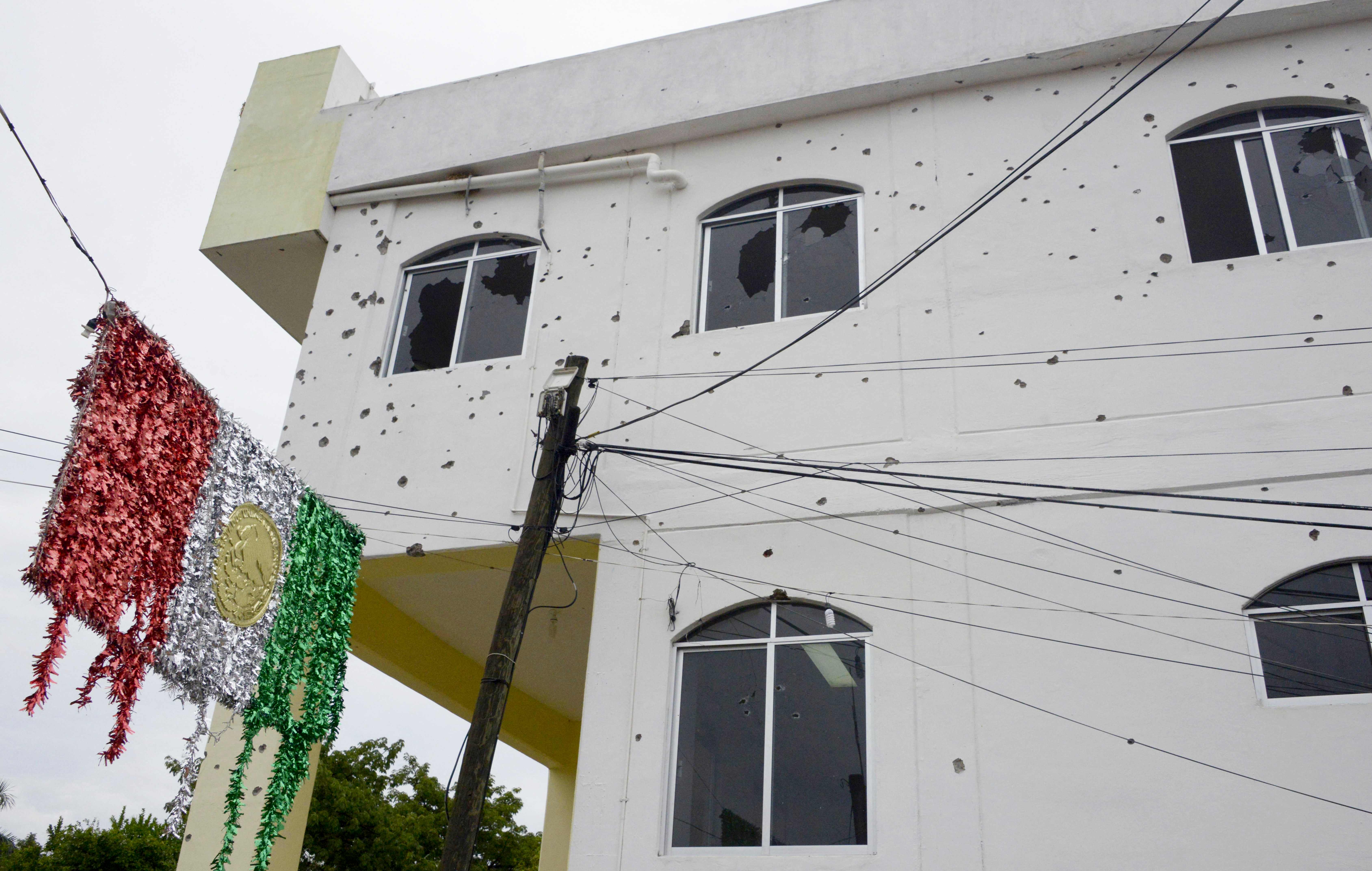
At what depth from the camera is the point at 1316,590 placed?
809 centimetres

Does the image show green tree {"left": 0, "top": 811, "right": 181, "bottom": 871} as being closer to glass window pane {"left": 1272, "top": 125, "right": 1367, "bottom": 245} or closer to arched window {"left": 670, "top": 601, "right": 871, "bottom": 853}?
arched window {"left": 670, "top": 601, "right": 871, "bottom": 853}

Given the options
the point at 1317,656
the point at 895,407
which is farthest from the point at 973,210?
the point at 1317,656

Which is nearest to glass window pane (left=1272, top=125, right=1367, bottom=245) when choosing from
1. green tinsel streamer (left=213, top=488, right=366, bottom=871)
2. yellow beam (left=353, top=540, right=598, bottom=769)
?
yellow beam (left=353, top=540, right=598, bottom=769)

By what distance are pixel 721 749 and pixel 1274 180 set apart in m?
6.70

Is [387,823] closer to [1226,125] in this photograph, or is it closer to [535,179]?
[535,179]

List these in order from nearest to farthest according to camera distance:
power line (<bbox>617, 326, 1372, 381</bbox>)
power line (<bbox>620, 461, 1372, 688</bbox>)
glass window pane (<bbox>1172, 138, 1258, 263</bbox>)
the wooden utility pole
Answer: the wooden utility pole
power line (<bbox>620, 461, 1372, 688</bbox>)
power line (<bbox>617, 326, 1372, 381</bbox>)
glass window pane (<bbox>1172, 138, 1258, 263</bbox>)

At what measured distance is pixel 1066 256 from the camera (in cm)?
998

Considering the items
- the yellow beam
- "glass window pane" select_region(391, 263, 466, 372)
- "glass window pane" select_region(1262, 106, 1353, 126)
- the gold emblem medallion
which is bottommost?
the gold emblem medallion

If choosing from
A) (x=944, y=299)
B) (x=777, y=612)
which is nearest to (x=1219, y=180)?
(x=944, y=299)

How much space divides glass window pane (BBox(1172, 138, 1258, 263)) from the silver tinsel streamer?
25.3ft

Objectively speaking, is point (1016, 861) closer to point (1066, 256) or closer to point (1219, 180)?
point (1066, 256)

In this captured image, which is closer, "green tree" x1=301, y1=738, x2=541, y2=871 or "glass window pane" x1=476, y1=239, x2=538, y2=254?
"glass window pane" x1=476, y1=239, x2=538, y2=254

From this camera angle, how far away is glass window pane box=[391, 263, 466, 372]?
38.9 ft

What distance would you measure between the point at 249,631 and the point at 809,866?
14.4ft
